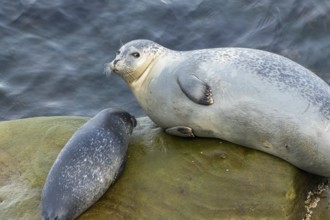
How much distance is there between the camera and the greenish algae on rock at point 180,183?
516 cm

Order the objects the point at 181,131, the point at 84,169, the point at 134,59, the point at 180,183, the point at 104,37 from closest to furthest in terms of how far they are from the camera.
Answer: the point at 84,169 < the point at 180,183 < the point at 181,131 < the point at 134,59 < the point at 104,37

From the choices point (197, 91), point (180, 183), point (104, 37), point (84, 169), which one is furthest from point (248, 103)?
point (104, 37)

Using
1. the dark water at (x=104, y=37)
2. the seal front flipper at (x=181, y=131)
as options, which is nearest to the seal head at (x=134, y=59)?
the seal front flipper at (x=181, y=131)

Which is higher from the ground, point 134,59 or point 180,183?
point 134,59

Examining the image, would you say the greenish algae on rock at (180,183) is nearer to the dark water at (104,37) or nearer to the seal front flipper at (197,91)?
the seal front flipper at (197,91)

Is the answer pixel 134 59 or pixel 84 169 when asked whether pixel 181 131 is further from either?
pixel 84 169

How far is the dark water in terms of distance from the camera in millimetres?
8688

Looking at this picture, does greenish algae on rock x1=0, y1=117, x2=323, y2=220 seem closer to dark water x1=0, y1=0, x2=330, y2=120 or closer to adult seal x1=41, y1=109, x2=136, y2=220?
adult seal x1=41, y1=109, x2=136, y2=220

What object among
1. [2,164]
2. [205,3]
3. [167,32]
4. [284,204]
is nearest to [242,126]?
[284,204]

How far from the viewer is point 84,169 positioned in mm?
5191

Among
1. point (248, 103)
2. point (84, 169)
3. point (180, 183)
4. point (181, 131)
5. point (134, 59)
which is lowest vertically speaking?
point (180, 183)

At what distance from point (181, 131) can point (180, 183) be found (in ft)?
1.76

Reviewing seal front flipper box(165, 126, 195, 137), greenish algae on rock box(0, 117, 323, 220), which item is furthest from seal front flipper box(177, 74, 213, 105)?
greenish algae on rock box(0, 117, 323, 220)

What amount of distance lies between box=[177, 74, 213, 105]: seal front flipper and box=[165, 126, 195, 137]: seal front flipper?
28 cm
